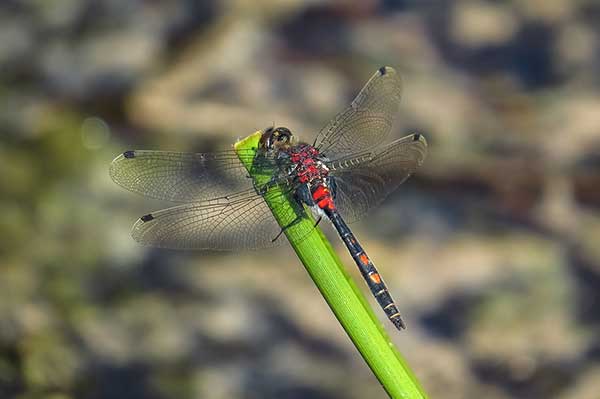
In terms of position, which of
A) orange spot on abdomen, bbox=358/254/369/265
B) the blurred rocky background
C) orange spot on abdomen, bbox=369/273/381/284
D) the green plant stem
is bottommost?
the green plant stem

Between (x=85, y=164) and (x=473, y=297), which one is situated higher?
(x=85, y=164)

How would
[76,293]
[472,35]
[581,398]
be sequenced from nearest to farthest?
1. [581,398]
2. [76,293]
3. [472,35]

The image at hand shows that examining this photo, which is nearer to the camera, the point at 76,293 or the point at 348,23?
the point at 76,293

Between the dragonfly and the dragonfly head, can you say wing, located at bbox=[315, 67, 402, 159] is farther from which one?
the dragonfly head

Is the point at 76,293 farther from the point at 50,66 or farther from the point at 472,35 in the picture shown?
the point at 472,35

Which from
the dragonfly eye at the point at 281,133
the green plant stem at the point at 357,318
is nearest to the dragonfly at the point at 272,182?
the dragonfly eye at the point at 281,133

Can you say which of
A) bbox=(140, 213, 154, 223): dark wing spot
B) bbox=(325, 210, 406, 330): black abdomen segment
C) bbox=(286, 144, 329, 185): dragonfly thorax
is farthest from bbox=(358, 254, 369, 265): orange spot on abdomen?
bbox=(140, 213, 154, 223): dark wing spot

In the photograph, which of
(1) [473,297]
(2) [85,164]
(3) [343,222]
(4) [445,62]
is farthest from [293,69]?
(3) [343,222]
